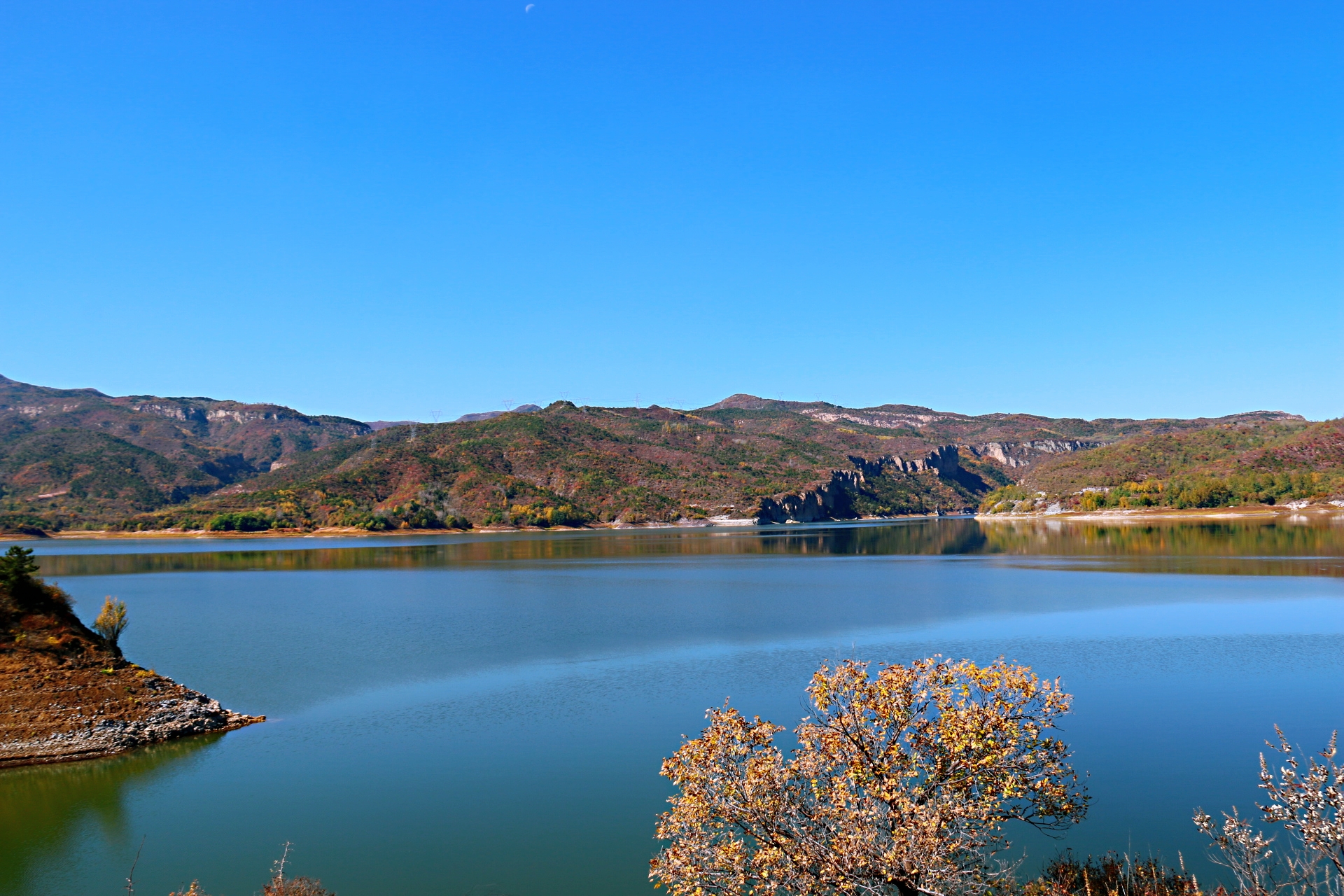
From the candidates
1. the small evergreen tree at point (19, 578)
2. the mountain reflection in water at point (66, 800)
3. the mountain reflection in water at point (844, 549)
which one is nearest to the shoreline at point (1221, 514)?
the mountain reflection in water at point (844, 549)

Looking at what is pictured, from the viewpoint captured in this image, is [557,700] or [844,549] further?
[844,549]

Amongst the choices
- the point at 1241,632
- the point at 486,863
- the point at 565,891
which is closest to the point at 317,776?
the point at 486,863

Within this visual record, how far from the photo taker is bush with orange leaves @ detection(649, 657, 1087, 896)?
1045 cm

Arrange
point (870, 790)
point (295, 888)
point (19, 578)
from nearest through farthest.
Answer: point (870, 790) < point (295, 888) < point (19, 578)

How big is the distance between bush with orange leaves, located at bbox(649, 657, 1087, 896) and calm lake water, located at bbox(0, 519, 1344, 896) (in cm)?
435

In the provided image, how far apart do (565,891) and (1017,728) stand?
8.11 metres

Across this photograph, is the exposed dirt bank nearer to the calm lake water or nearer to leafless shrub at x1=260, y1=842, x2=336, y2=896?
the calm lake water

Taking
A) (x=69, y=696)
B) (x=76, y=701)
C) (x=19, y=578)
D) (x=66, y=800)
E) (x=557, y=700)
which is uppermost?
(x=19, y=578)

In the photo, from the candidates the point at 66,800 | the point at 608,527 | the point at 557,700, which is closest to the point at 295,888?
the point at 66,800

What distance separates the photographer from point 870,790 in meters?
10.9

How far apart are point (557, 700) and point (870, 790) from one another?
1783cm

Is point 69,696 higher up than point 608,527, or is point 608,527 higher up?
point 69,696

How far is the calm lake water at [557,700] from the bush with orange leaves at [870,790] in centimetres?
435

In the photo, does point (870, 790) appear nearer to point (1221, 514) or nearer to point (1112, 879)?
point (1112, 879)
